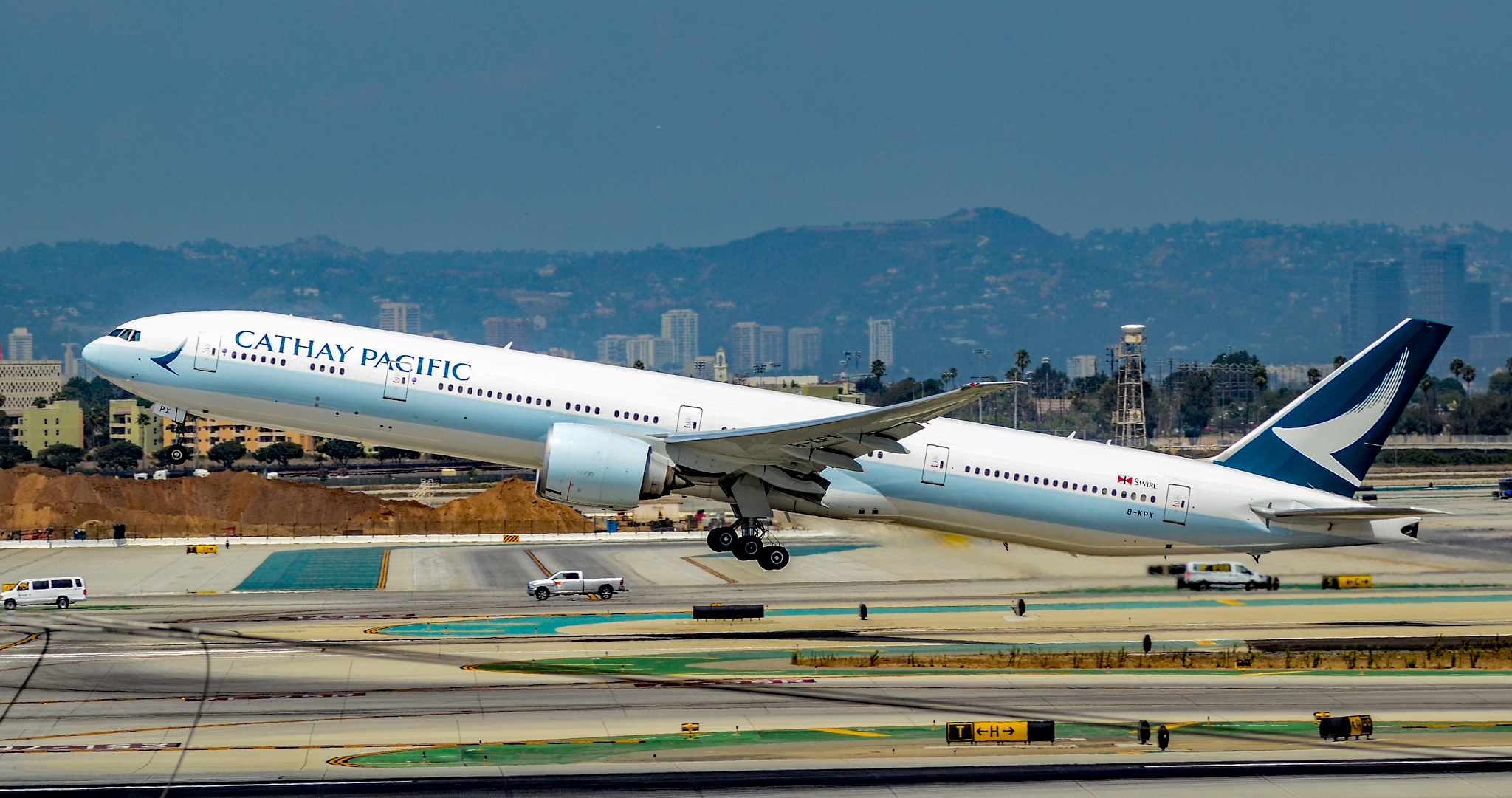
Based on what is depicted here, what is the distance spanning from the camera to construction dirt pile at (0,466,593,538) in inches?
4053

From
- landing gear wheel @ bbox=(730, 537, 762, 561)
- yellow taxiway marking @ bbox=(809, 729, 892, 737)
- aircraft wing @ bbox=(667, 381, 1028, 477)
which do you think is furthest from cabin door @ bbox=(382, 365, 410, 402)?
yellow taxiway marking @ bbox=(809, 729, 892, 737)

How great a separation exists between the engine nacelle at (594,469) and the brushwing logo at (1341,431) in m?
21.9

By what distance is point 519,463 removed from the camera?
40469 millimetres

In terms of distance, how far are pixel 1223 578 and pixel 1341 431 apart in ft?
66.9

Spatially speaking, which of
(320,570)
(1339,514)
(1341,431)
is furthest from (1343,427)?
(320,570)

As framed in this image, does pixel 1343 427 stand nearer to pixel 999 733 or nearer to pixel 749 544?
pixel 999 733

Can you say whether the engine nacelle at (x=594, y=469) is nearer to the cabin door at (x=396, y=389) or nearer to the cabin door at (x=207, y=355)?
the cabin door at (x=396, y=389)

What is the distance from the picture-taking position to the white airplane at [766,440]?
39.4m

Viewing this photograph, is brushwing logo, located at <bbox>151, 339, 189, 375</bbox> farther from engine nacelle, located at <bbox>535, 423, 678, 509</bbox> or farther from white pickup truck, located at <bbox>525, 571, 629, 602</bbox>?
white pickup truck, located at <bbox>525, 571, 629, 602</bbox>

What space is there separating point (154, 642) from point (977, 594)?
34.9 meters

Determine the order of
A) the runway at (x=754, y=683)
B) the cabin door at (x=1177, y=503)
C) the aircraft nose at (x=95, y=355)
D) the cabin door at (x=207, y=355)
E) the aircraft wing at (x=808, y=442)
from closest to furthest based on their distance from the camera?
1. the runway at (x=754, y=683)
2. the aircraft wing at (x=808, y=442)
3. the cabin door at (x=207, y=355)
4. the aircraft nose at (x=95, y=355)
5. the cabin door at (x=1177, y=503)

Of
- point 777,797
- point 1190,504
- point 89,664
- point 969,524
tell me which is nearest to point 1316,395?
point 1190,504

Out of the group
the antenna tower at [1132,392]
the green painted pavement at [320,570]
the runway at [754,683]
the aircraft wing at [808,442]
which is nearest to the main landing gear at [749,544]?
the aircraft wing at [808,442]

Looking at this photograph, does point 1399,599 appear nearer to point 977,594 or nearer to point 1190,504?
point 977,594
